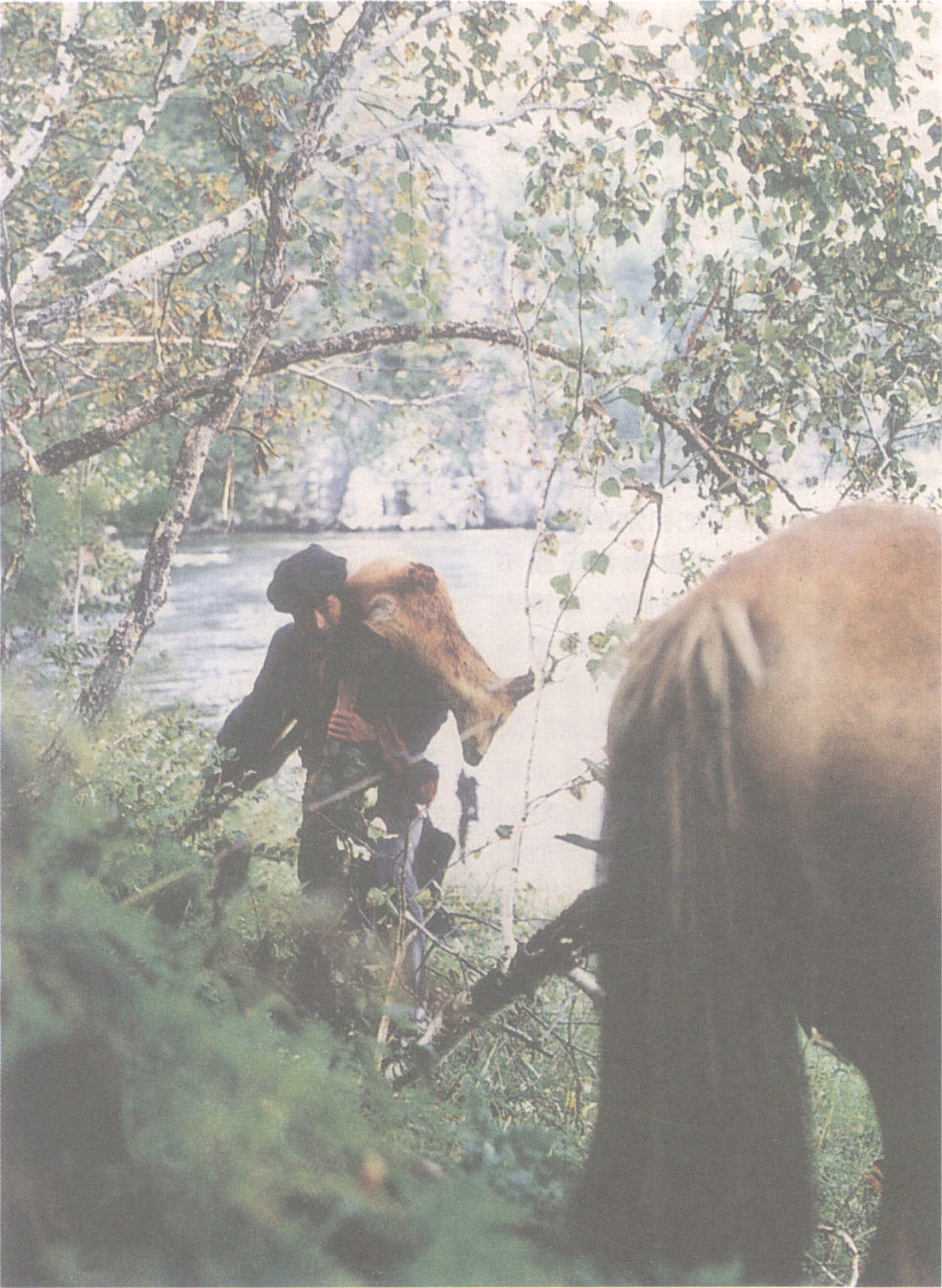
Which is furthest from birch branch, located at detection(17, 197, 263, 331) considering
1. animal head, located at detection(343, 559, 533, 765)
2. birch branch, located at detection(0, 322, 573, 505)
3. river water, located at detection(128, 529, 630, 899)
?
animal head, located at detection(343, 559, 533, 765)

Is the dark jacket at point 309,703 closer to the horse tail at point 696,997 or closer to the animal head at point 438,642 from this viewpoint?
the animal head at point 438,642

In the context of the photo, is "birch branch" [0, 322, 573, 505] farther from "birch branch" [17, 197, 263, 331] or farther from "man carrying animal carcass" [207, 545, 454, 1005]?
"man carrying animal carcass" [207, 545, 454, 1005]

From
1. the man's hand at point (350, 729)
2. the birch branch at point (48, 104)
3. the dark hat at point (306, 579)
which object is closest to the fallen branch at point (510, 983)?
the man's hand at point (350, 729)

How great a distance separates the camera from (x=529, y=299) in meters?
1.66

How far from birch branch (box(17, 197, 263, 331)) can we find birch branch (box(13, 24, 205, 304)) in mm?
50

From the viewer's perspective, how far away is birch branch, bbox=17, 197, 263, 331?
1.72 meters

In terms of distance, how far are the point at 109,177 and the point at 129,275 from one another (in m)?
0.16

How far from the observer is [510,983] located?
1549 mm

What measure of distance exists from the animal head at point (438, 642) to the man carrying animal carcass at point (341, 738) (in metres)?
0.02

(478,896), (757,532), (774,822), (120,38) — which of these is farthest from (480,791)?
(120,38)

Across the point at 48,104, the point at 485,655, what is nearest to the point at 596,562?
the point at 485,655

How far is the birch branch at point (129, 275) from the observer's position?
1716 mm

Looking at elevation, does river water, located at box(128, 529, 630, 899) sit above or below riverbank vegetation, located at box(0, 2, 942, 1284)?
below

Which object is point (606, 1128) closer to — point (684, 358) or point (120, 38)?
point (684, 358)
